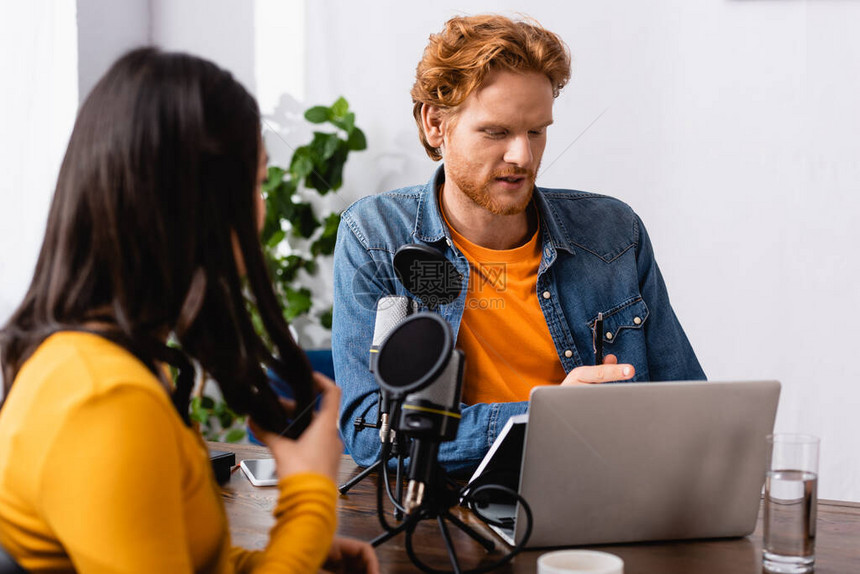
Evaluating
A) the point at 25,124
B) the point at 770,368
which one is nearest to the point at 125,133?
the point at 25,124

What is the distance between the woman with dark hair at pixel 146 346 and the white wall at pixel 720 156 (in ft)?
6.27

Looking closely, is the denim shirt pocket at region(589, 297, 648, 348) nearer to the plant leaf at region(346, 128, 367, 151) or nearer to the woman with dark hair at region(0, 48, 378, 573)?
the woman with dark hair at region(0, 48, 378, 573)

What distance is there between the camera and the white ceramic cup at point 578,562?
2.53 ft

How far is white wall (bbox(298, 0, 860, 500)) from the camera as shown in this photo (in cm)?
234

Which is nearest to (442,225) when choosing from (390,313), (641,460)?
(390,313)

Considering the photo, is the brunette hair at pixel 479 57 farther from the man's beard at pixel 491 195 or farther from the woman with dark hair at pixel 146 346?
the woman with dark hair at pixel 146 346

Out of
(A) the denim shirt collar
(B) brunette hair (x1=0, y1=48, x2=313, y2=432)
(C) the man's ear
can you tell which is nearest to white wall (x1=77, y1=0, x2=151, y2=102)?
(C) the man's ear

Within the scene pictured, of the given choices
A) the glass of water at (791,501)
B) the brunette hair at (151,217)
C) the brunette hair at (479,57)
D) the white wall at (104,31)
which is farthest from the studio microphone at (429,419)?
the white wall at (104,31)

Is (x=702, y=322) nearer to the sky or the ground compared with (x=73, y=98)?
nearer to the ground

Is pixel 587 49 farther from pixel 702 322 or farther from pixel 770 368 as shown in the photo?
pixel 770 368

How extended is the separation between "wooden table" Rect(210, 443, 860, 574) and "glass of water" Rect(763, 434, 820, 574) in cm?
3

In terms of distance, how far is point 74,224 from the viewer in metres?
0.71

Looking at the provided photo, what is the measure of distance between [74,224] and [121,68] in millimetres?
151

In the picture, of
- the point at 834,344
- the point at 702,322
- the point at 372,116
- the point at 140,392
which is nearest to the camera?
the point at 140,392
